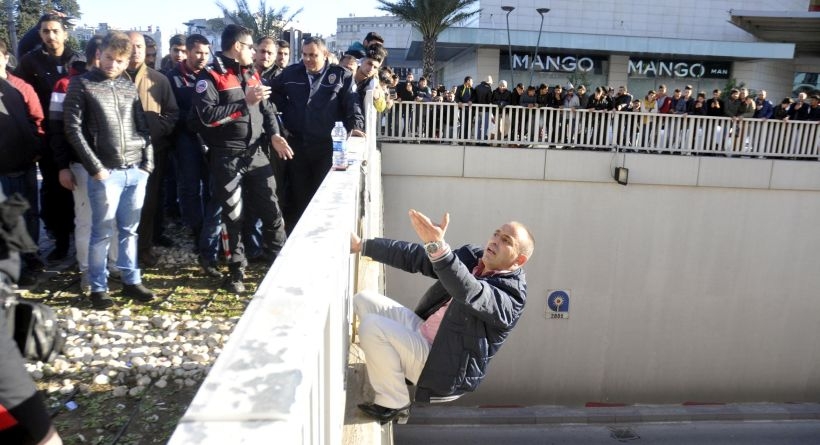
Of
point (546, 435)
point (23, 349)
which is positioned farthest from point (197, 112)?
point (546, 435)

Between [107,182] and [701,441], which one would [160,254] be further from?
[701,441]

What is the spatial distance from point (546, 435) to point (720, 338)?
15.6 ft

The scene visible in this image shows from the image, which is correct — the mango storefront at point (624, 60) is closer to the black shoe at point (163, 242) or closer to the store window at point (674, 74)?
the store window at point (674, 74)

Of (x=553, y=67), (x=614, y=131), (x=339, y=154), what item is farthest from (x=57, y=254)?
(x=553, y=67)

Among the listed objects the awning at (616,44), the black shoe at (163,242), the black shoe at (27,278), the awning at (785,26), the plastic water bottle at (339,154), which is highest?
the awning at (785,26)

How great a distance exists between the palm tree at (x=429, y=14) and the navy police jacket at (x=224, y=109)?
61.2 feet

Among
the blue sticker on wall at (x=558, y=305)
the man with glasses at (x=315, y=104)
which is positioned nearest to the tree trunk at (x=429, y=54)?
the blue sticker on wall at (x=558, y=305)

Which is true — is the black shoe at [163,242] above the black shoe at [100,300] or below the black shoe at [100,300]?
above

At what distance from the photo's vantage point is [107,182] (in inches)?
171

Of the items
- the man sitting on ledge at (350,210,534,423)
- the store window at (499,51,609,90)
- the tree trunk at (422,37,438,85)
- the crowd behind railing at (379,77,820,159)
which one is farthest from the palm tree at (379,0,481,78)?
the man sitting on ledge at (350,210,534,423)

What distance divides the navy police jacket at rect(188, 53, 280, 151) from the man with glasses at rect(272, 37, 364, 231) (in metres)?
0.77

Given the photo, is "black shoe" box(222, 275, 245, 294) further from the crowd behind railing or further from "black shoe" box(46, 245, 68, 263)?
the crowd behind railing

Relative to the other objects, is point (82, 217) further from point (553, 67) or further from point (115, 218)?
point (553, 67)

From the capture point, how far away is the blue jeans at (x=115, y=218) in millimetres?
4387
